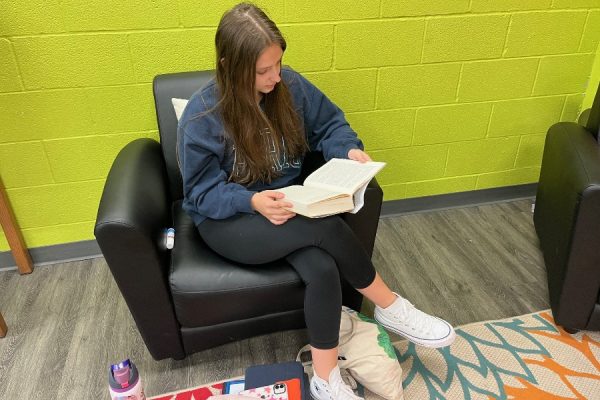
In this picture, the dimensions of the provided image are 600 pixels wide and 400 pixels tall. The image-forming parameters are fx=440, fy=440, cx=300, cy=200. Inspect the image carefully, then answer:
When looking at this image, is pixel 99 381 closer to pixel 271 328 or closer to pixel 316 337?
pixel 271 328

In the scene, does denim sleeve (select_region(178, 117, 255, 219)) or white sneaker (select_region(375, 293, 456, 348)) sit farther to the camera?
white sneaker (select_region(375, 293, 456, 348))

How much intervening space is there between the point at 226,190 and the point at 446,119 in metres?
1.20

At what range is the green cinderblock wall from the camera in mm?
1530

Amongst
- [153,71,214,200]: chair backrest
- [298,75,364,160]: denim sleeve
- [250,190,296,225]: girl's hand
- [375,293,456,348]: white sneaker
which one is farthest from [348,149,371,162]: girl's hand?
[153,71,214,200]: chair backrest

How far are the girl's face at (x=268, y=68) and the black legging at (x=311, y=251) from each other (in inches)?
13.9

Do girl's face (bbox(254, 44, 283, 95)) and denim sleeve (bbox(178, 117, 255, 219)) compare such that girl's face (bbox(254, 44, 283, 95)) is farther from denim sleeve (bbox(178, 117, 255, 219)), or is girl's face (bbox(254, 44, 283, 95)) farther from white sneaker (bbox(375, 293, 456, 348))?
white sneaker (bbox(375, 293, 456, 348))

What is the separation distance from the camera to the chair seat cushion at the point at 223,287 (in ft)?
3.91

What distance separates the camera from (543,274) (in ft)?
5.78

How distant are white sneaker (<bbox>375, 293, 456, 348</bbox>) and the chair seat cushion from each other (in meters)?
0.29

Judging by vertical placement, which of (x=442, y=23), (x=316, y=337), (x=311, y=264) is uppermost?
(x=442, y=23)

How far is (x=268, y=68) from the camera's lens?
45.1 inches

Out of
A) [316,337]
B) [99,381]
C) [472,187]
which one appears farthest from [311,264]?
[472,187]

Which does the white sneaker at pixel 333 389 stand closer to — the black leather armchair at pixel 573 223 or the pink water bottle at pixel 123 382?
the pink water bottle at pixel 123 382

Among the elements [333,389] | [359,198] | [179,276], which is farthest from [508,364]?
[179,276]
